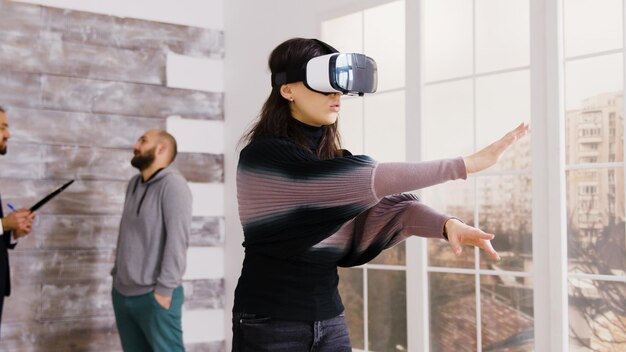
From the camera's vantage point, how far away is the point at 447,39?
12.9ft

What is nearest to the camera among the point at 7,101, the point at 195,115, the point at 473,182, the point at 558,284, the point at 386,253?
the point at 558,284

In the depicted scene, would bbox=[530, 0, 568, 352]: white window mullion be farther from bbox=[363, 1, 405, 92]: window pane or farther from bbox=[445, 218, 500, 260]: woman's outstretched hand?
bbox=[445, 218, 500, 260]: woman's outstretched hand

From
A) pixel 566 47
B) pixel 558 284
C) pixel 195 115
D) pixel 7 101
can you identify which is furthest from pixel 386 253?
pixel 7 101

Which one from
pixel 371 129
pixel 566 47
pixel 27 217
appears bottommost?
pixel 27 217

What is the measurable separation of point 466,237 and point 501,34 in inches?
85.3

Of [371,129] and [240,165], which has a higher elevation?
[371,129]

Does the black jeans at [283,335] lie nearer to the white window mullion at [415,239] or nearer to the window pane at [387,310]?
the white window mullion at [415,239]

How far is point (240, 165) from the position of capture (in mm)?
1951

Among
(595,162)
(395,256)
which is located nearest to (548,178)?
(595,162)

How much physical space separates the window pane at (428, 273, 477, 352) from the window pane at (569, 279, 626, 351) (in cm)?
51

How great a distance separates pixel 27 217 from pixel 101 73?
1143mm

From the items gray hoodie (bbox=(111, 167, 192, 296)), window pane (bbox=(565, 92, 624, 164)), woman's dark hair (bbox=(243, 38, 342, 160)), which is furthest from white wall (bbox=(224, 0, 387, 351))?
woman's dark hair (bbox=(243, 38, 342, 160))

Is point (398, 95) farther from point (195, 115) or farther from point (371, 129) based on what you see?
point (195, 115)

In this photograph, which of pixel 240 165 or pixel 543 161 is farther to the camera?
pixel 543 161
